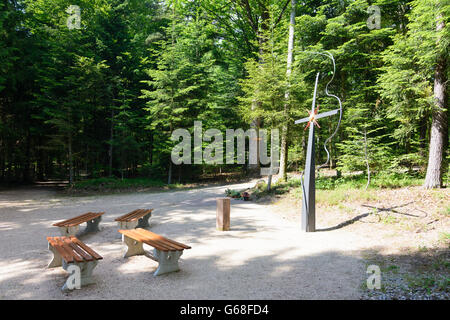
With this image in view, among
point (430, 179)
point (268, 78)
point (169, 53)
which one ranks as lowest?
point (430, 179)

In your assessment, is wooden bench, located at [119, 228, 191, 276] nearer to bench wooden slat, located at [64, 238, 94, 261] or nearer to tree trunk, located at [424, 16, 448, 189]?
Answer: bench wooden slat, located at [64, 238, 94, 261]

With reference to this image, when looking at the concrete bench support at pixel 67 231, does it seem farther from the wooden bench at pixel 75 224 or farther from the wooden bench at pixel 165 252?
the wooden bench at pixel 165 252

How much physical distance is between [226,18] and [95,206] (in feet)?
64.1

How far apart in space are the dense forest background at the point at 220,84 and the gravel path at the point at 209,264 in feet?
17.6

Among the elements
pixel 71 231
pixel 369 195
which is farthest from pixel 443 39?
pixel 71 231

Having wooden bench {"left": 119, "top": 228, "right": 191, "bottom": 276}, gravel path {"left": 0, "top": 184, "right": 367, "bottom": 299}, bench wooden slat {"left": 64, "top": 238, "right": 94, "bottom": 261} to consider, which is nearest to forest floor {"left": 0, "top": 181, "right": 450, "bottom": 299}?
gravel path {"left": 0, "top": 184, "right": 367, "bottom": 299}

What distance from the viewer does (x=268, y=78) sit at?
10.6 meters

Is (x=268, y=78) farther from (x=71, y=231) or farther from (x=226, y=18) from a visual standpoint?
(x=226, y=18)

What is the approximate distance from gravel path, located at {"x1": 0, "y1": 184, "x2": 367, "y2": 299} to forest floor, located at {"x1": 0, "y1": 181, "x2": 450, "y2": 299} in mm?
18

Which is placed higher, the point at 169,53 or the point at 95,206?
the point at 169,53

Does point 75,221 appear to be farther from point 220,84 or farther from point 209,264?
point 220,84

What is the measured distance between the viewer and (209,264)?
443 centimetres

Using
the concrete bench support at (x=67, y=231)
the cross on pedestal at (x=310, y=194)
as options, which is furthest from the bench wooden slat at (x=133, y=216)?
the cross on pedestal at (x=310, y=194)

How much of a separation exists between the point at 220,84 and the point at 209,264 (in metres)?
17.5
